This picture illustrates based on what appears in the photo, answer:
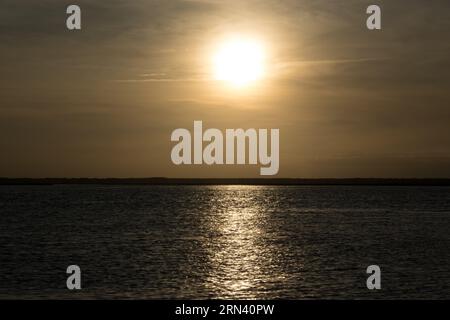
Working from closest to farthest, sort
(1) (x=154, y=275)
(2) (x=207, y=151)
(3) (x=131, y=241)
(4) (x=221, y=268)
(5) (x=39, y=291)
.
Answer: (2) (x=207, y=151)
(5) (x=39, y=291)
(1) (x=154, y=275)
(4) (x=221, y=268)
(3) (x=131, y=241)

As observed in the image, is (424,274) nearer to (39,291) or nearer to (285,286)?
(285,286)

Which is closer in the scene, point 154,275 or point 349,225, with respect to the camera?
point 154,275

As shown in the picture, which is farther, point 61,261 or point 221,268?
point 61,261

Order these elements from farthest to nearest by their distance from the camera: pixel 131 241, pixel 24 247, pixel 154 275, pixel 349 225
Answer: pixel 349 225 < pixel 131 241 < pixel 24 247 < pixel 154 275

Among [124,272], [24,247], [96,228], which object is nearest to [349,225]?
[96,228]

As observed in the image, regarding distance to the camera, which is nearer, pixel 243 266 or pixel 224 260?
pixel 243 266

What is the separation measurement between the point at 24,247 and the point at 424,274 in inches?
1740

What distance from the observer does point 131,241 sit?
77.7 meters
